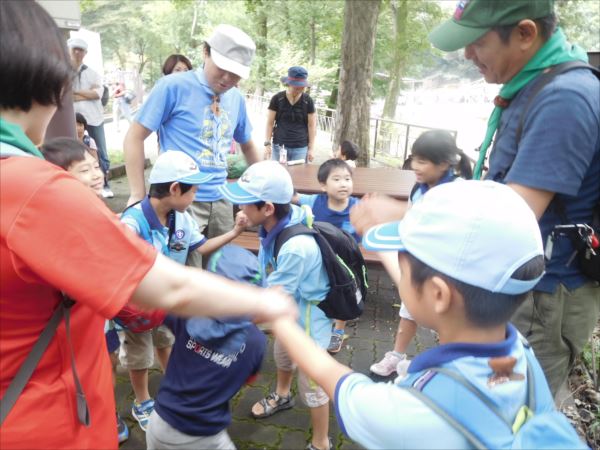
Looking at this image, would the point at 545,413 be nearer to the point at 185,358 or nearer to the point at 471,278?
the point at 471,278

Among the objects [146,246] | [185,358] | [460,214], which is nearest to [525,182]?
[460,214]

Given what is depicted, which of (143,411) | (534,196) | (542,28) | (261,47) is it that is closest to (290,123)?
(143,411)

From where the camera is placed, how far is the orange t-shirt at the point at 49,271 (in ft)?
2.89

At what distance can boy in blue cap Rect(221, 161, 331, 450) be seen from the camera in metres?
2.28

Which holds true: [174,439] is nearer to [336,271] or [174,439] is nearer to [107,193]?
[336,271]

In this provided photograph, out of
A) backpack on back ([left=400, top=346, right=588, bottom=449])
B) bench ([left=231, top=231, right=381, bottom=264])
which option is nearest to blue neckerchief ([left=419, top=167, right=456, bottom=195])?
bench ([left=231, top=231, right=381, bottom=264])

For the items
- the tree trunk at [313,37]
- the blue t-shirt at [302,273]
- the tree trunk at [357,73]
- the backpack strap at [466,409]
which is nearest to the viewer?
the backpack strap at [466,409]

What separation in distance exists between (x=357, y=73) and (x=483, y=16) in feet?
22.7

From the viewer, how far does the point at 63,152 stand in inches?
105

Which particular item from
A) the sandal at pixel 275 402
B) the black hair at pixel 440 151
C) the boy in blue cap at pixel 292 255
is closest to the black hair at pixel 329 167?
the black hair at pixel 440 151

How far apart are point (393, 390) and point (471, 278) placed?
310mm

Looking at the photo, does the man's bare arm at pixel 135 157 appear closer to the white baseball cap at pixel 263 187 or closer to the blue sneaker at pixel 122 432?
the white baseball cap at pixel 263 187

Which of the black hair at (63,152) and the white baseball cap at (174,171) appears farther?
the black hair at (63,152)

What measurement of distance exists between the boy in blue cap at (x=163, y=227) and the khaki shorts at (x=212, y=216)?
50 cm
